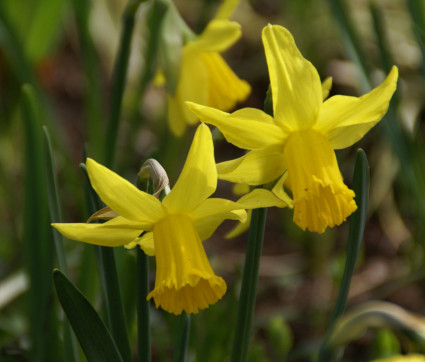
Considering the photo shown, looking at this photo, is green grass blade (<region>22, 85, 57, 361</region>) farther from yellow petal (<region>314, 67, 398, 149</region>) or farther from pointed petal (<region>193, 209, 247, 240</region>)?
yellow petal (<region>314, 67, 398, 149</region>)

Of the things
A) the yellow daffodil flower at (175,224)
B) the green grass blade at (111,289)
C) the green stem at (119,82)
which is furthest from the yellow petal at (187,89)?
the yellow daffodil flower at (175,224)

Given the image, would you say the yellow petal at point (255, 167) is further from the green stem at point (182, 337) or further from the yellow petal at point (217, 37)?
the yellow petal at point (217, 37)

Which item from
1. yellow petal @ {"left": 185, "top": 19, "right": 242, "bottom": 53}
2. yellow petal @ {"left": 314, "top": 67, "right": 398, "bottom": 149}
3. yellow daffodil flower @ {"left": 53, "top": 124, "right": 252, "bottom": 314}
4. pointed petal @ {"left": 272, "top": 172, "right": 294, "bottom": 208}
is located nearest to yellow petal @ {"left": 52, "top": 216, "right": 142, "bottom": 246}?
yellow daffodil flower @ {"left": 53, "top": 124, "right": 252, "bottom": 314}

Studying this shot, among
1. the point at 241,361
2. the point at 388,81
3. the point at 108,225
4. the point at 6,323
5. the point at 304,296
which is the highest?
the point at 388,81

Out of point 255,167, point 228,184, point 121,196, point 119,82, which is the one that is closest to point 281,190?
point 255,167

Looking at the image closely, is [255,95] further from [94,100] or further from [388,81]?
[388,81]

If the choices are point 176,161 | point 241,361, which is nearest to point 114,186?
point 241,361
